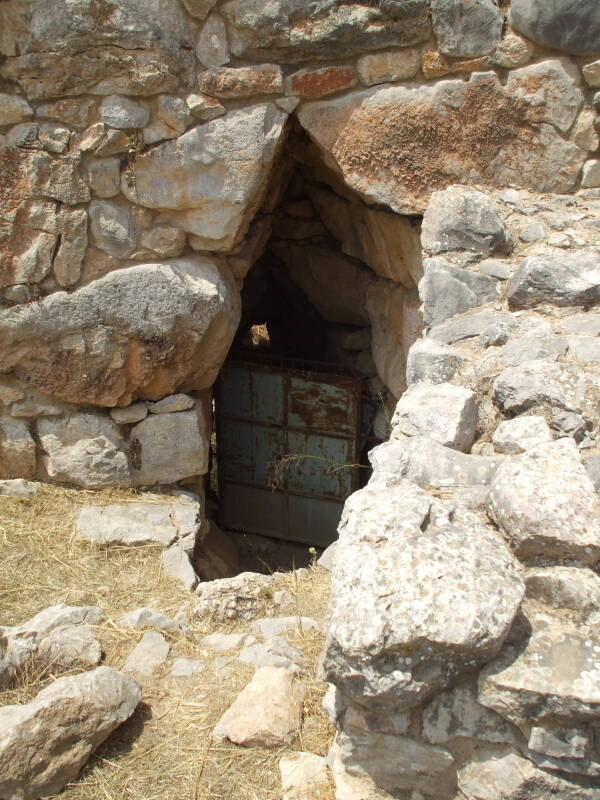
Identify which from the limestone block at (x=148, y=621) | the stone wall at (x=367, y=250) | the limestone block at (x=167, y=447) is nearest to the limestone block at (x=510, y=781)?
the stone wall at (x=367, y=250)

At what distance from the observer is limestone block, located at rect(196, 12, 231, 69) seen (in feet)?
8.63

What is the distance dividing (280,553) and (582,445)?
2.89 metres

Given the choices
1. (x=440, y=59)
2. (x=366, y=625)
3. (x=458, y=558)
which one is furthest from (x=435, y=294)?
(x=366, y=625)

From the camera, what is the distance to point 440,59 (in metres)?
2.62

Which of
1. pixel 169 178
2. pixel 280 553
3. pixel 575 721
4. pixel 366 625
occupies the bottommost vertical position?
pixel 280 553

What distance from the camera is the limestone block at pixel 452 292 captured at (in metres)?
2.35

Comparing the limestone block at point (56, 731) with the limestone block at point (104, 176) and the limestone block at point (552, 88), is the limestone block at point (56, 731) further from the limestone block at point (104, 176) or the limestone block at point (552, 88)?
the limestone block at point (552, 88)

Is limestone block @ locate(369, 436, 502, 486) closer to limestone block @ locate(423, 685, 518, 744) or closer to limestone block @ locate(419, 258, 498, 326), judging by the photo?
limestone block @ locate(423, 685, 518, 744)

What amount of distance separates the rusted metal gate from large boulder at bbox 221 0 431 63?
1.90m

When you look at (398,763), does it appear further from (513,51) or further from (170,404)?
(513,51)

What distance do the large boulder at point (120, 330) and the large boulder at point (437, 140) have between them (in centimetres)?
75

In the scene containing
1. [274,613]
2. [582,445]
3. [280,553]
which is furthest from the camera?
[280,553]

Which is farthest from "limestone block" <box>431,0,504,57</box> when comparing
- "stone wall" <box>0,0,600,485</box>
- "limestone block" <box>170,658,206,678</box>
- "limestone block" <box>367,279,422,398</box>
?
"limestone block" <box>170,658,206,678</box>

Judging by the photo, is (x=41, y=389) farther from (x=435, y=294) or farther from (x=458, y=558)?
(x=458, y=558)
